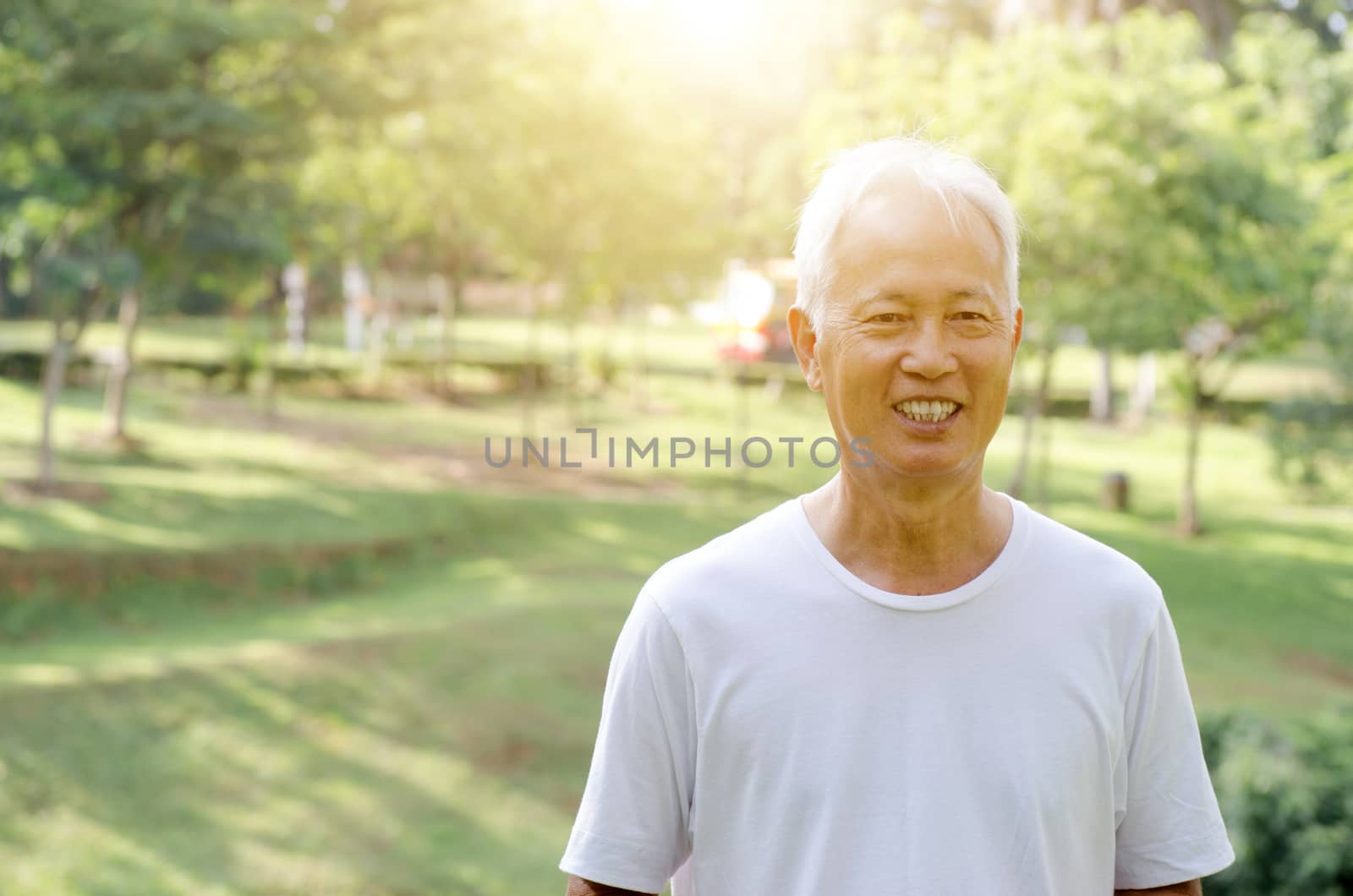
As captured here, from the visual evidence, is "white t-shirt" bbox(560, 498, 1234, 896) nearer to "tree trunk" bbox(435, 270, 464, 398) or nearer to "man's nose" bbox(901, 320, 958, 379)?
"man's nose" bbox(901, 320, 958, 379)

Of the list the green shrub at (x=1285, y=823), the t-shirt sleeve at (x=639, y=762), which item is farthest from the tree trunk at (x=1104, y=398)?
the t-shirt sleeve at (x=639, y=762)

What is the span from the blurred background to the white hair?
1.22 feet

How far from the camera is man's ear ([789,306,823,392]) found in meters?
1.98

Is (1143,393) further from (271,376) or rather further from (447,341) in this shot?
(271,376)

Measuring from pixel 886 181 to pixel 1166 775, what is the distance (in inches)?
35.5

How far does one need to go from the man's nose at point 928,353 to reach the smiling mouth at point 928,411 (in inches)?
1.6

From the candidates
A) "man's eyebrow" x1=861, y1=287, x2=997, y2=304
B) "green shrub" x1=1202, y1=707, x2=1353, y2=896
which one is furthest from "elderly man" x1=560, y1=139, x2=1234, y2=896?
"green shrub" x1=1202, y1=707, x2=1353, y2=896

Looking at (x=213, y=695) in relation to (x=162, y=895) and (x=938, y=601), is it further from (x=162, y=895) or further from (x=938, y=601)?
(x=938, y=601)

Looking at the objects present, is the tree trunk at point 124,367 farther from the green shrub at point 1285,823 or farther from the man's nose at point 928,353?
the man's nose at point 928,353

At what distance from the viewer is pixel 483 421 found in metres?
26.9

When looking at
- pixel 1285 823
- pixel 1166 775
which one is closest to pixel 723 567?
pixel 1166 775

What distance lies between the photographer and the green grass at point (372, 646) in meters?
8.62

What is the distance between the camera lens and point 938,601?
70.2 inches

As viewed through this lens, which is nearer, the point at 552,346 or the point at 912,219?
the point at 912,219
